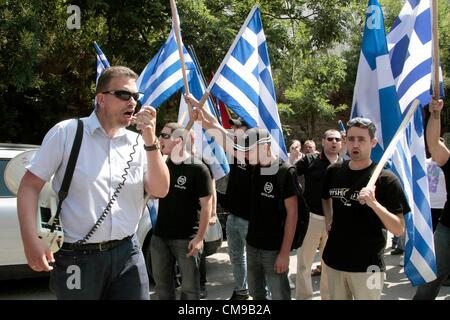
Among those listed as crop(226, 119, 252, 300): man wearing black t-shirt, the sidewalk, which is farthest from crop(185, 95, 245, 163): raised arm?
the sidewalk

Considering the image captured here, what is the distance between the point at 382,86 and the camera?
13.0 feet

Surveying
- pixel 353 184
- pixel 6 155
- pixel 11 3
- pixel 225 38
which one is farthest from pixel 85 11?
pixel 353 184

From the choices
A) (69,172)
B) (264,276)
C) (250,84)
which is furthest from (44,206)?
(250,84)

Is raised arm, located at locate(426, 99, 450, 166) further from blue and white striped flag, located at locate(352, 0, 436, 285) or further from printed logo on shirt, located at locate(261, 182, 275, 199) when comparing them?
printed logo on shirt, located at locate(261, 182, 275, 199)

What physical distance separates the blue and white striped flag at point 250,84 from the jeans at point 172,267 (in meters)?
1.19

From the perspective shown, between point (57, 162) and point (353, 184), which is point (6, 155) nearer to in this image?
point (57, 162)

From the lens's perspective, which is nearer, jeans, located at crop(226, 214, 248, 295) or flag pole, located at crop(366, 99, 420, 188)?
flag pole, located at crop(366, 99, 420, 188)

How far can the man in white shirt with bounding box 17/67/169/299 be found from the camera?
264 centimetres

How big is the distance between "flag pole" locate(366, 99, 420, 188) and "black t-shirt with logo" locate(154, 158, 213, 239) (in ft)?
5.05

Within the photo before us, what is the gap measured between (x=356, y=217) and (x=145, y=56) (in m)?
6.96

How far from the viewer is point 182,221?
4.38m

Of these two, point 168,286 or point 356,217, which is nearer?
point 356,217

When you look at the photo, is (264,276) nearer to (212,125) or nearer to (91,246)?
(212,125)

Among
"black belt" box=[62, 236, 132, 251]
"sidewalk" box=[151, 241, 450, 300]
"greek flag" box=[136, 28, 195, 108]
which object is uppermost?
"greek flag" box=[136, 28, 195, 108]
